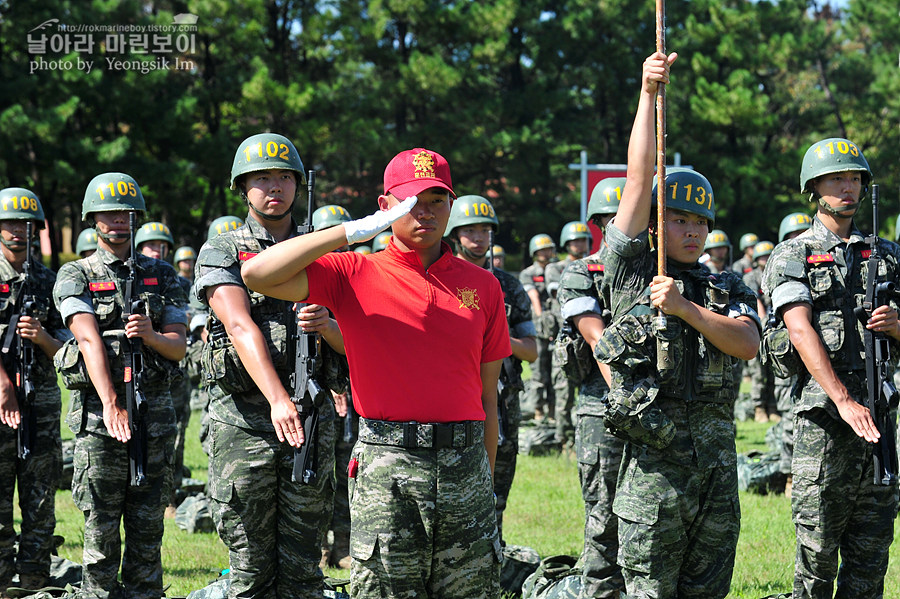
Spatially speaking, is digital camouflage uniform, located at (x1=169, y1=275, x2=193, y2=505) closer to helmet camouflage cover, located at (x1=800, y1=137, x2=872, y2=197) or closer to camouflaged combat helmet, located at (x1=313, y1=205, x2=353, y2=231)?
camouflaged combat helmet, located at (x1=313, y1=205, x2=353, y2=231)

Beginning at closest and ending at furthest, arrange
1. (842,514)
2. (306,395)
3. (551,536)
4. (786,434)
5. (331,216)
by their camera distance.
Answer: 1. (306,395)
2. (842,514)
3. (551,536)
4. (331,216)
5. (786,434)

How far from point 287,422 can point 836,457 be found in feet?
10.1

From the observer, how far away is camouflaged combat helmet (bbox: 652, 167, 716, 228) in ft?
15.2

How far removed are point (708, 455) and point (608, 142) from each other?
34404 mm

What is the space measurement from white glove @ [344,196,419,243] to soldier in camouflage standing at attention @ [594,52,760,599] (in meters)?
1.25

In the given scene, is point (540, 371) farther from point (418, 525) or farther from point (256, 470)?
point (418, 525)

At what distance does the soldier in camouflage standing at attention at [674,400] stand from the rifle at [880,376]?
1183 mm

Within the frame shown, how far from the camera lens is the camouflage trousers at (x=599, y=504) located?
243 inches

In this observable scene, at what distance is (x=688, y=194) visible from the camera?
466cm

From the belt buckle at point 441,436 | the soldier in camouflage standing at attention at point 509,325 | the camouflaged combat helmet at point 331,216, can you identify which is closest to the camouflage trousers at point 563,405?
the camouflaged combat helmet at point 331,216

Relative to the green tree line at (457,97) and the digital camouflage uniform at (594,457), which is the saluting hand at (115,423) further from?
the green tree line at (457,97)

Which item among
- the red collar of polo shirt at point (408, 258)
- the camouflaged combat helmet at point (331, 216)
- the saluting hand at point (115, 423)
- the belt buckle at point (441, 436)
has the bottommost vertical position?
the saluting hand at point (115, 423)

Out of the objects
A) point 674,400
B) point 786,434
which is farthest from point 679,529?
point 786,434

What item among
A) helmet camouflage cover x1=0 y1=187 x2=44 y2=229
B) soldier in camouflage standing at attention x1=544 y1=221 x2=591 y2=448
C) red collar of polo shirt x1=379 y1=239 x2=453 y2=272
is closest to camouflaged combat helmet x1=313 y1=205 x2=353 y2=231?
helmet camouflage cover x1=0 y1=187 x2=44 y2=229
